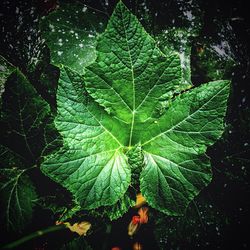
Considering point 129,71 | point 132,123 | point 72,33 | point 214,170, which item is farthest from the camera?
point 214,170

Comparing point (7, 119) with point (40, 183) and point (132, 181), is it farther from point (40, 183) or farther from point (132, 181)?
point (132, 181)


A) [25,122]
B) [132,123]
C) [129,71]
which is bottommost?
[132,123]

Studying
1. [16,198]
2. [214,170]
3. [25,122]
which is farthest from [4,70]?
[214,170]

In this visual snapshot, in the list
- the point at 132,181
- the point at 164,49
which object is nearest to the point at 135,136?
the point at 132,181

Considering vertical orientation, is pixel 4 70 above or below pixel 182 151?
above

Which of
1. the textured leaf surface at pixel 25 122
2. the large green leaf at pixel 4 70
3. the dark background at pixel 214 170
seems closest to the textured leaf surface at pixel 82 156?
the textured leaf surface at pixel 25 122

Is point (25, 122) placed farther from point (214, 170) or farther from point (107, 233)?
point (214, 170)
